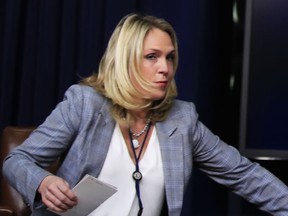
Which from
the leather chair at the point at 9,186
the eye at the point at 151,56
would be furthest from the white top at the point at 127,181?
the leather chair at the point at 9,186

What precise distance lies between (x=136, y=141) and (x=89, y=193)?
1.12ft

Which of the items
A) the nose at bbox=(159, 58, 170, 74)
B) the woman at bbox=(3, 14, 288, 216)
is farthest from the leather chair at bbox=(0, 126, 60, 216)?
the nose at bbox=(159, 58, 170, 74)

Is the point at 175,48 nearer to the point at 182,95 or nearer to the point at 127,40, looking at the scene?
the point at 127,40

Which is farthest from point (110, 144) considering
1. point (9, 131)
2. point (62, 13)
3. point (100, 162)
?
point (62, 13)

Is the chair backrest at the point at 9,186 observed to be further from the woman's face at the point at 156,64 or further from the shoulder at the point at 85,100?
the woman's face at the point at 156,64

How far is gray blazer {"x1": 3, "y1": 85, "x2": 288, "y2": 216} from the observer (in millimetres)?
1502

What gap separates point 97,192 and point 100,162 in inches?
9.6

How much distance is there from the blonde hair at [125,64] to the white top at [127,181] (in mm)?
98

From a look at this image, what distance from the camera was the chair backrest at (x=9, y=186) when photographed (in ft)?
7.25

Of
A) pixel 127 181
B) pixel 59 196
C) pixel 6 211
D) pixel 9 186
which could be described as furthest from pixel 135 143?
pixel 9 186

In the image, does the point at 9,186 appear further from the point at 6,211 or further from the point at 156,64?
the point at 156,64

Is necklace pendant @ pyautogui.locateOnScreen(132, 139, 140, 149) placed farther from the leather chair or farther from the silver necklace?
the leather chair

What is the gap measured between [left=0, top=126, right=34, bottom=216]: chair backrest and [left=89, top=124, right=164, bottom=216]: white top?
732mm

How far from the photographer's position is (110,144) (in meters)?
1.60
